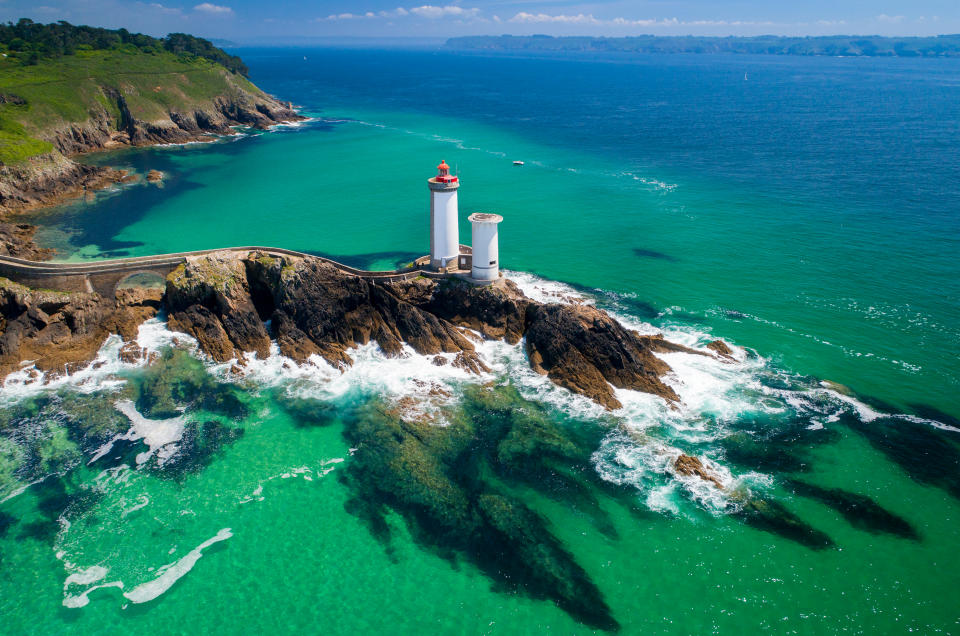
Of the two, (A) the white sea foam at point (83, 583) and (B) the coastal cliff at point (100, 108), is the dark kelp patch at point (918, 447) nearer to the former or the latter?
(A) the white sea foam at point (83, 583)

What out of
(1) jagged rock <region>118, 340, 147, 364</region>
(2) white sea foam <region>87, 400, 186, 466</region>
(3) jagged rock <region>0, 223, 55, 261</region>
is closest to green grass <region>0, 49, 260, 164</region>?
(3) jagged rock <region>0, 223, 55, 261</region>

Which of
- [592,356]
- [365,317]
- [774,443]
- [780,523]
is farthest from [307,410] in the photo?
[774,443]

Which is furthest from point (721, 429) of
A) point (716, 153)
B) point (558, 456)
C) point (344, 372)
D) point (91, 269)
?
point (716, 153)

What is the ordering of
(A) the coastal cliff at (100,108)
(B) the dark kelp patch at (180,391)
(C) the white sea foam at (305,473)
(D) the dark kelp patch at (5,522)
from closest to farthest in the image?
(D) the dark kelp patch at (5,522) → (C) the white sea foam at (305,473) → (B) the dark kelp patch at (180,391) → (A) the coastal cliff at (100,108)

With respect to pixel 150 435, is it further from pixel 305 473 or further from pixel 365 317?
pixel 365 317

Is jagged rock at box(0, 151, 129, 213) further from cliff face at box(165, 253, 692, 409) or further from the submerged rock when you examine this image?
the submerged rock

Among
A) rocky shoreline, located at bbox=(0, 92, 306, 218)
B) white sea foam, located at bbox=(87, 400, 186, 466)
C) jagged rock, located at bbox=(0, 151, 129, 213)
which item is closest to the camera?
white sea foam, located at bbox=(87, 400, 186, 466)

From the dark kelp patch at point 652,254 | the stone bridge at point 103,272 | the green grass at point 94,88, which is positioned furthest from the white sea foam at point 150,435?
the green grass at point 94,88

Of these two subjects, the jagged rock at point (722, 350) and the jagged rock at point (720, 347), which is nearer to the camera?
the jagged rock at point (722, 350)

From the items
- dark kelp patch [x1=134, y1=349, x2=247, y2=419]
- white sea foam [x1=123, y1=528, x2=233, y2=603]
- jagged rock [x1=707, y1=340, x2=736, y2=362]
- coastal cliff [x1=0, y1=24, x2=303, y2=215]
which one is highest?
coastal cliff [x1=0, y1=24, x2=303, y2=215]
